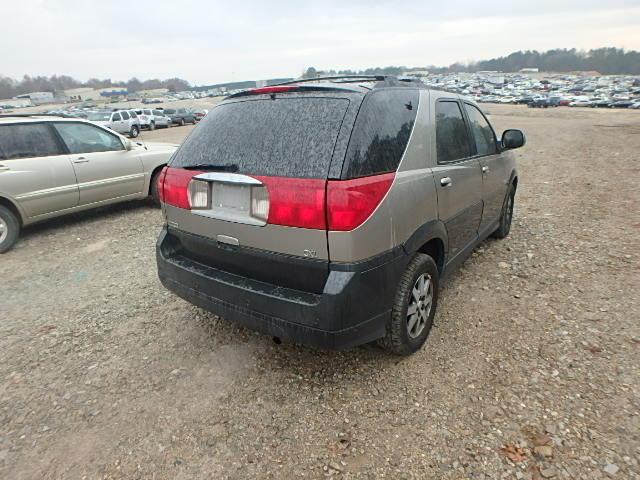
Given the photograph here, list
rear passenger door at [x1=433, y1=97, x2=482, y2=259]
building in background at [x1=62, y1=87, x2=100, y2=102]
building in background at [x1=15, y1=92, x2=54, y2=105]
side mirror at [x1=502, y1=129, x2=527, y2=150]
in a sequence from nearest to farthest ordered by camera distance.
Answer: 1. rear passenger door at [x1=433, y1=97, x2=482, y2=259]
2. side mirror at [x1=502, y1=129, x2=527, y2=150]
3. building in background at [x1=15, y1=92, x2=54, y2=105]
4. building in background at [x1=62, y1=87, x2=100, y2=102]

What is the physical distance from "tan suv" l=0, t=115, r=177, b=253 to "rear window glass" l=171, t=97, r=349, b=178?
3677 mm

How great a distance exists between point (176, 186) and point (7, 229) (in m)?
3.77

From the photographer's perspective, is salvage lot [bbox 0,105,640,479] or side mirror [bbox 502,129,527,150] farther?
side mirror [bbox 502,129,527,150]

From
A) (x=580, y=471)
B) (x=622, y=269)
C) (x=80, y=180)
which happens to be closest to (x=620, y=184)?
(x=622, y=269)

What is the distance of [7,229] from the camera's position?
506 centimetres

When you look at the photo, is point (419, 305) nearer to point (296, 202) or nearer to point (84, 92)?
point (296, 202)

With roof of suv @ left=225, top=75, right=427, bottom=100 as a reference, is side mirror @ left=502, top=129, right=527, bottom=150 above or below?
below

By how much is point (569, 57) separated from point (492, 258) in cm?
16381

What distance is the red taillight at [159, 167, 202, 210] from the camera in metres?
2.64

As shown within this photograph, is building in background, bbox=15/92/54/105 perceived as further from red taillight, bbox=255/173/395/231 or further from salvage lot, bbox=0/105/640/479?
red taillight, bbox=255/173/395/231

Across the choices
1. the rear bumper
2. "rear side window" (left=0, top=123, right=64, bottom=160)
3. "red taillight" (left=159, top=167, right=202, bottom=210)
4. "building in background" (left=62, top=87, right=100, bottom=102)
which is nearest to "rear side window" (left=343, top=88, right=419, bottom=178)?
the rear bumper

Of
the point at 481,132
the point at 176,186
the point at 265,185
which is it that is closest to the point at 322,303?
the point at 265,185

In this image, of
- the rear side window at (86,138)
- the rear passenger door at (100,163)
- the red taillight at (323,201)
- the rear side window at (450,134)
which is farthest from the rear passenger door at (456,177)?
the rear side window at (86,138)

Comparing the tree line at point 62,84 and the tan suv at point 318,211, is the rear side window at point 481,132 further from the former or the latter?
the tree line at point 62,84
